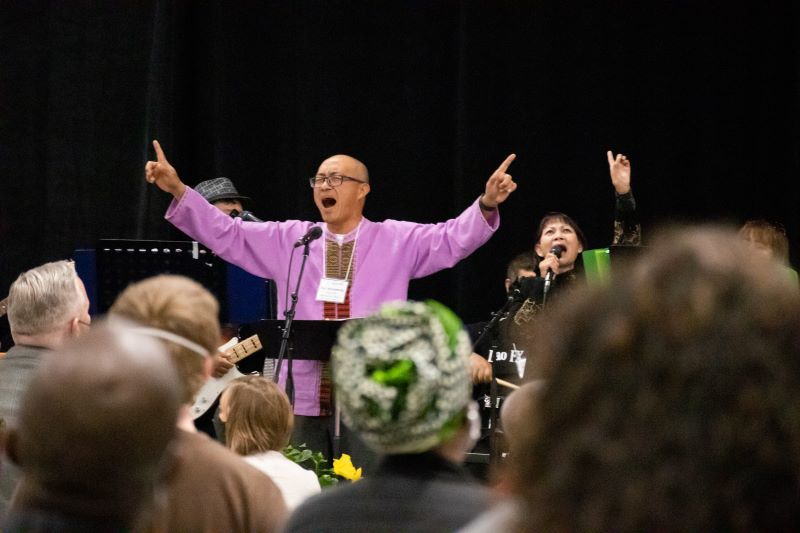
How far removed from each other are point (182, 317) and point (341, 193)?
12.0 ft

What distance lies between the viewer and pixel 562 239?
5738mm

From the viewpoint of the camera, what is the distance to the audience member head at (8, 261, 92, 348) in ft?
9.36

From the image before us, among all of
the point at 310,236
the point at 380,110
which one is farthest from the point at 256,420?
the point at 380,110

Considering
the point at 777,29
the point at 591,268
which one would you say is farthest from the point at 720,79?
the point at 591,268

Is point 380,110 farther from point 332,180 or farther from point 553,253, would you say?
point 553,253

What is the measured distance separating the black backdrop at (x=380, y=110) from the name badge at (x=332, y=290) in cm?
178

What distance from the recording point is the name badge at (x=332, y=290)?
5.20 meters

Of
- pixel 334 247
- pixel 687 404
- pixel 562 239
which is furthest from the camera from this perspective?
pixel 562 239

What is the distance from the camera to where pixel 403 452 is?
162 centimetres

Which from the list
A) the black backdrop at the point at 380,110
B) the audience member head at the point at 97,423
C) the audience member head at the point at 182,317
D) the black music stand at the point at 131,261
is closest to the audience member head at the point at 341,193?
the black music stand at the point at 131,261

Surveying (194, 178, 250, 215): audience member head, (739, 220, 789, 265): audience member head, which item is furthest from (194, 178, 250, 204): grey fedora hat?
(739, 220, 789, 265): audience member head

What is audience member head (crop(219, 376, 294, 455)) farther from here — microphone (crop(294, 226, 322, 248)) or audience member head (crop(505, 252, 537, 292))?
audience member head (crop(505, 252, 537, 292))

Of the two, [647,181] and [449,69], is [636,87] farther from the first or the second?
[449,69]

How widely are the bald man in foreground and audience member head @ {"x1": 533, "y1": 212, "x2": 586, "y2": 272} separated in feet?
1.79
